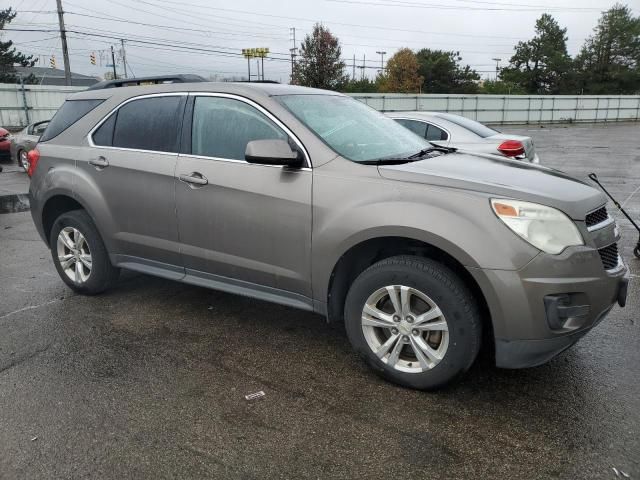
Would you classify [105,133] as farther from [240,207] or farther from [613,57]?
[613,57]

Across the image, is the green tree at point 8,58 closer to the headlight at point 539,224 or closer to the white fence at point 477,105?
the white fence at point 477,105

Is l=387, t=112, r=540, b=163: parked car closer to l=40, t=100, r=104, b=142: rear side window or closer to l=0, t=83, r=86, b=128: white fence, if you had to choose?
l=40, t=100, r=104, b=142: rear side window

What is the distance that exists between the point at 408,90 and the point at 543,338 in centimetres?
7778

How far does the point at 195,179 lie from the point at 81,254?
1595 mm

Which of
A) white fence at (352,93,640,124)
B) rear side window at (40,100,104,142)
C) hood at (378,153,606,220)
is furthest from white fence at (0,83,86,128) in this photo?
hood at (378,153,606,220)

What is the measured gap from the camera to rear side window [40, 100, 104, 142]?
14.9 feet

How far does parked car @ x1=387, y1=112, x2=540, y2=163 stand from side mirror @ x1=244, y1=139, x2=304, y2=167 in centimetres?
504

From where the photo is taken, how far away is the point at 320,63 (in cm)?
6266

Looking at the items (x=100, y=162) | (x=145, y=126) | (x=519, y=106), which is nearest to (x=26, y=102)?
(x=100, y=162)

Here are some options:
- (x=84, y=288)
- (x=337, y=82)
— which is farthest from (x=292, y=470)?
(x=337, y=82)

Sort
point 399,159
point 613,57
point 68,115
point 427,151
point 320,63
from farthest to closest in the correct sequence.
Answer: point 613,57
point 320,63
point 68,115
point 427,151
point 399,159

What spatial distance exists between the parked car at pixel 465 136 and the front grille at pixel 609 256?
16.2 feet

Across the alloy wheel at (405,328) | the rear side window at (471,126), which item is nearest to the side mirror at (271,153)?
the alloy wheel at (405,328)

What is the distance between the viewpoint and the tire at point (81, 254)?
175 inches
